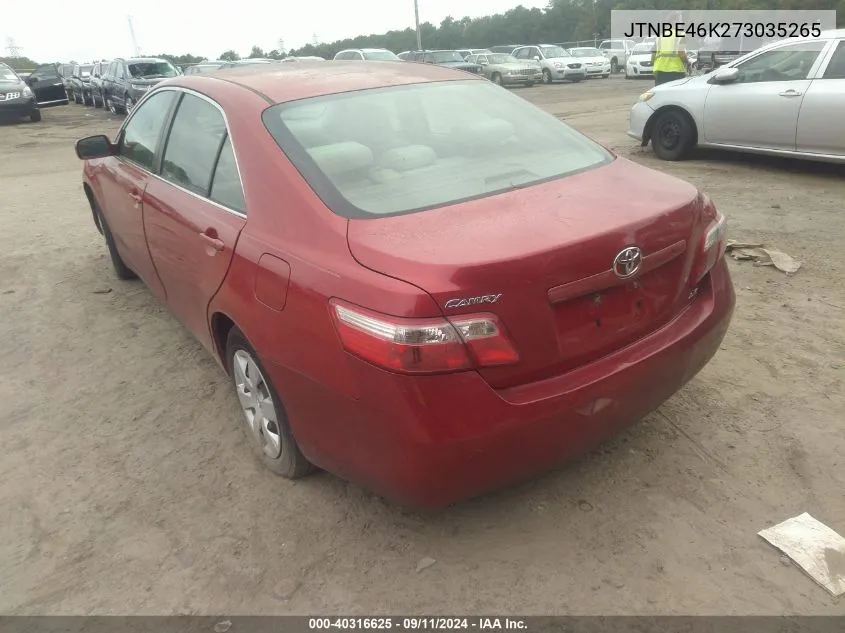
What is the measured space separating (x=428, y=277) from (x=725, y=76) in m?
7.19

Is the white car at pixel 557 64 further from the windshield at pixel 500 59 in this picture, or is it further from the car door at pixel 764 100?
the car door at pixel 764 100

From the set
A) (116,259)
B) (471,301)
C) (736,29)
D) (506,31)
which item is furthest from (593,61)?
(506,31)

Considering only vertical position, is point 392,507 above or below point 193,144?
below

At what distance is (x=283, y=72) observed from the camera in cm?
325

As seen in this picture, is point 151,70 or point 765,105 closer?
point 765,105

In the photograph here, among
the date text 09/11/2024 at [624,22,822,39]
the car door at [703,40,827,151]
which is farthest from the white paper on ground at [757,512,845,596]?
the date text 09/11/2024 at [624,22,822,39]

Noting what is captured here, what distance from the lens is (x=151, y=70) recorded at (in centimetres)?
1933

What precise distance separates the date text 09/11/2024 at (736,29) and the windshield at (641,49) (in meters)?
8.74

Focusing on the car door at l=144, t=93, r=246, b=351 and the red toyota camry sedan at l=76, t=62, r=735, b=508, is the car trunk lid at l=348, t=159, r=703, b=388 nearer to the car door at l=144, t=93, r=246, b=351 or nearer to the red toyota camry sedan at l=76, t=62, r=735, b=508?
the red toyota camry sedan at l=76, t=62, r=735, b=508

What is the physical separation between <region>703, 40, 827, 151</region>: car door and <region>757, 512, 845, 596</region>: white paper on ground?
6035 mm

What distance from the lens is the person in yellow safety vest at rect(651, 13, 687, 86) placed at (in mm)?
10266

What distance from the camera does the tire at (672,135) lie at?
8.19 m

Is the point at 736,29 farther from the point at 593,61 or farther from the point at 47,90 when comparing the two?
the point at 47,90

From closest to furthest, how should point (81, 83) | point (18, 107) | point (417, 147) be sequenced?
point (417, 147)
point (18, 107)
point (81, 83)
